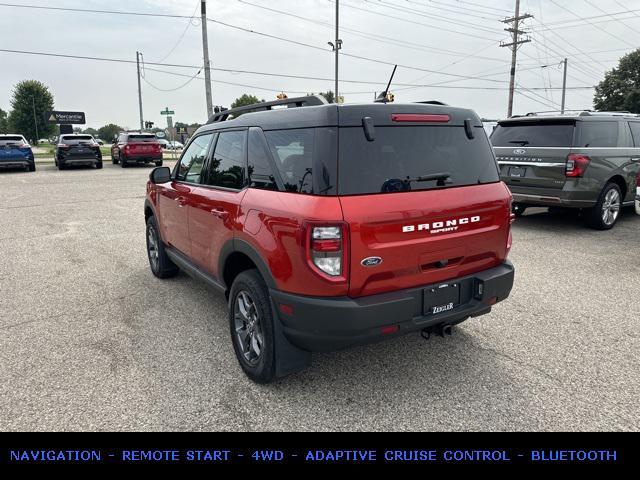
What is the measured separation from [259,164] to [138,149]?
2157 cm

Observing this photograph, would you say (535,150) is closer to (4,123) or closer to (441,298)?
(441,298)

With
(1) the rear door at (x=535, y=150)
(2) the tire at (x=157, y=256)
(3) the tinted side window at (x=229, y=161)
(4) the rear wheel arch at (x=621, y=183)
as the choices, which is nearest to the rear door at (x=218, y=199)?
(3) the tinted side window at (x=229, y=161)

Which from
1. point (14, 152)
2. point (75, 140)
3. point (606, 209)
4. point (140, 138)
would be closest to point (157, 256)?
point (606, 209)

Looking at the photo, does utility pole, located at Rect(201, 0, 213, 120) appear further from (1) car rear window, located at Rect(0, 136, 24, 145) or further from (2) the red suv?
(2) the red suv

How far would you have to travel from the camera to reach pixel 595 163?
743cm

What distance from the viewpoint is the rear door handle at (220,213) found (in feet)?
11.0

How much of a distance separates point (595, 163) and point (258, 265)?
6764 millimetres

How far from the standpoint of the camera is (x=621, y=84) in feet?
155

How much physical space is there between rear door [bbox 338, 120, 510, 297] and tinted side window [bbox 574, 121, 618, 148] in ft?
16.7

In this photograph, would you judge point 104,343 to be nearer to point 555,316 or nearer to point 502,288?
point 502,288

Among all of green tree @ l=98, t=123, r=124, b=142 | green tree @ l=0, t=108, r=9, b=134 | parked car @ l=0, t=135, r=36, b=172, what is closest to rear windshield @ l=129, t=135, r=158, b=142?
parked car @ l=0, t=135, r=36, b=172

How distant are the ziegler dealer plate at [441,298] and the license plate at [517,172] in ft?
18.6

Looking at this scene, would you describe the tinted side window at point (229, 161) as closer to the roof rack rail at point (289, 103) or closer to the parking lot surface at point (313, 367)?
the roof rack rail at point (289, 103)

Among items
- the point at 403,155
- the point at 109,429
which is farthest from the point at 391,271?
the point at 109,429
